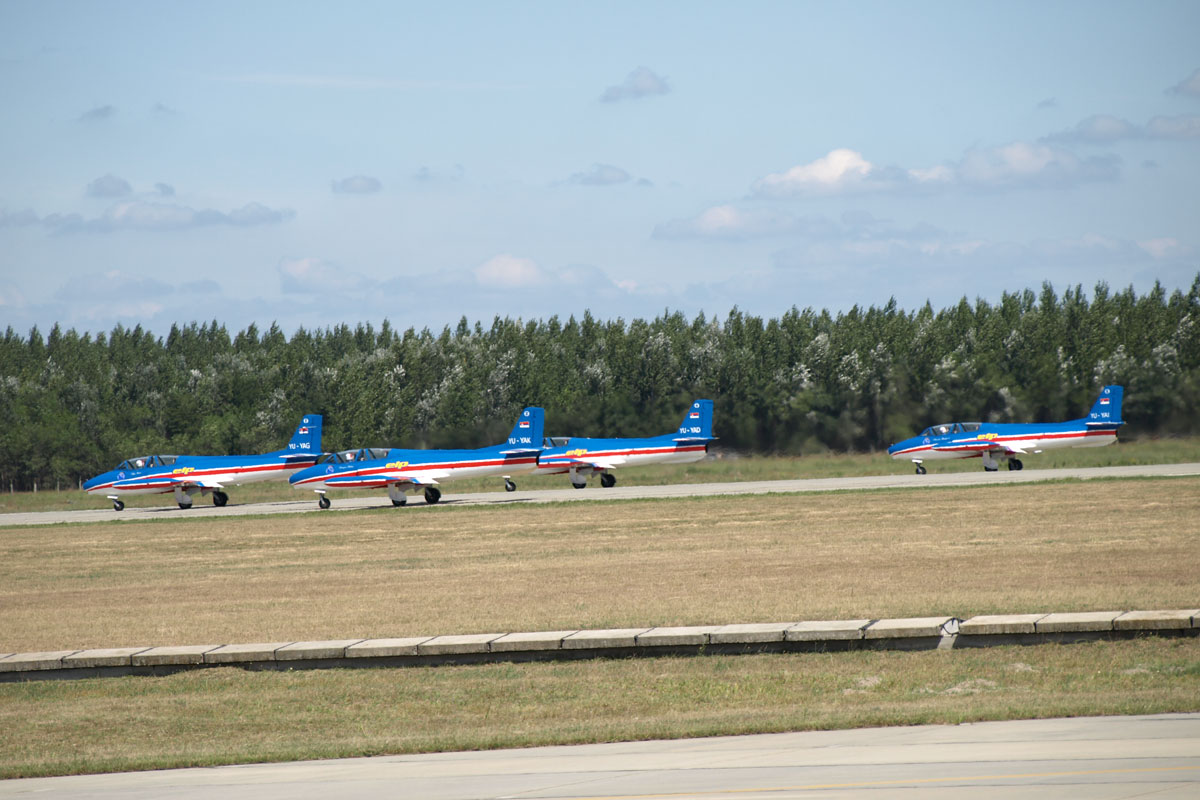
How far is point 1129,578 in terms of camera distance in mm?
16000

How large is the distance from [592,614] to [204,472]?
36915mm

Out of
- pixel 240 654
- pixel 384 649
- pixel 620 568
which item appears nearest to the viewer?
pixel 384 649

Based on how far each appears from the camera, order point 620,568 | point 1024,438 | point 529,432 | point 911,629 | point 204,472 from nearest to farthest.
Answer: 1. point 911,629
2. point 620,568
3. point 529,432
4. point 204,472
5. point 1024,438

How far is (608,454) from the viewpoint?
173ft

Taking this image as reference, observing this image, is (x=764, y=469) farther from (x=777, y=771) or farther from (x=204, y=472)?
(x=777, y=771)

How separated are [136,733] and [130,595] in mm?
10041

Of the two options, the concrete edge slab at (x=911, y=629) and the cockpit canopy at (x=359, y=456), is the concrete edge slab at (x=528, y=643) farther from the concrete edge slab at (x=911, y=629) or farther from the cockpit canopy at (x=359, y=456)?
the cockpit canopy at (x=359, y=456)

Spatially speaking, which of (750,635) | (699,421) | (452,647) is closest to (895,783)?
(750,635)

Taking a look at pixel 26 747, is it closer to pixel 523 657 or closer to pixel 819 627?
pixel 523 657

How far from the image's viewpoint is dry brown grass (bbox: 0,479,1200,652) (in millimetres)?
15297

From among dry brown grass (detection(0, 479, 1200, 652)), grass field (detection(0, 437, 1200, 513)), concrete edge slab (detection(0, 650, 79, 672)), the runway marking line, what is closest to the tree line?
grass field (detection(0, 437, 1200, 513))

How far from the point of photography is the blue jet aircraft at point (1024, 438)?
49844 millimetres

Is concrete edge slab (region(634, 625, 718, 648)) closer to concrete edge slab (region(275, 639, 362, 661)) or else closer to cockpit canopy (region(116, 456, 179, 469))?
concrete edge slab (region(275, 639, 362, 661))

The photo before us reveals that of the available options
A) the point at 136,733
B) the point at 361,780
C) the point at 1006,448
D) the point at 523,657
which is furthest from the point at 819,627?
the point at 1006,448
